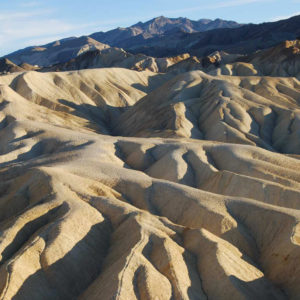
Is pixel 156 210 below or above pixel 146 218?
below

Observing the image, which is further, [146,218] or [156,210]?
[156,210]

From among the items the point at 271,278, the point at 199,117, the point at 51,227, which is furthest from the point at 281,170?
the point at 199,117

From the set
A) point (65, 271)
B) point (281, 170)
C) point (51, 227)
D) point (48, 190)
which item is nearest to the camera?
point (65, 271)

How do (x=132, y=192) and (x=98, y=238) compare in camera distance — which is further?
(x=132, y=192)

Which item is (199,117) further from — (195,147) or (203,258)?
(203,258)

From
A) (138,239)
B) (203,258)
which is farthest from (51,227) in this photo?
(203,258)

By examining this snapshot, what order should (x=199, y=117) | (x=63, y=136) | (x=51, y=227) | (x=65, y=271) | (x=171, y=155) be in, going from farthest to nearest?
(x=199, y=117) → (x=63, y=136) → (x=171, y=155) → (x=51, y=227) → (x=65, y=271)

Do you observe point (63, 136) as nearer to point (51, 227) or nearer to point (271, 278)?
point (51, 227)

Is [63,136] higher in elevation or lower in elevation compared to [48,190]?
lower

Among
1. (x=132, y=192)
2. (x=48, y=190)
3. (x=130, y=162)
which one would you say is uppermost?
(x=48, y=190)
